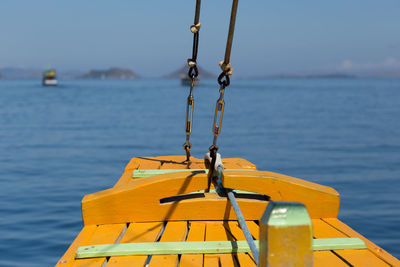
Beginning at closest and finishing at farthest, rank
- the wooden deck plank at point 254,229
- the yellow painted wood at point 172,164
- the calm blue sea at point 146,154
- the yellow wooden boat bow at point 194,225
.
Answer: the yellow wooden boat bow at point 194,225 < the wooden deck plank at point 254,229 < the yellow painted wood at point 172,164 < the calm blue sea at point 146,154

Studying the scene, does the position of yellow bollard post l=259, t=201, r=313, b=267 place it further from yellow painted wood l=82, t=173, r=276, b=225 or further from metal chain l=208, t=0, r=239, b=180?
yellow painted wood l=82, t=173, r=276, b=225

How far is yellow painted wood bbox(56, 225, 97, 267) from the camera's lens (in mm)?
2877

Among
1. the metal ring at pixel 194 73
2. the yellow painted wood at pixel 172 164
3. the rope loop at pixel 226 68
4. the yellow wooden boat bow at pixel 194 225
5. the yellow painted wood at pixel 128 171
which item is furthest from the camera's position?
the yellow painted wood at pixel 172 164

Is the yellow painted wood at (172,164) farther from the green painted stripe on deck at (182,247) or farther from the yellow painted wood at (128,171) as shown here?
the green painted stripe on deck at (182,247)

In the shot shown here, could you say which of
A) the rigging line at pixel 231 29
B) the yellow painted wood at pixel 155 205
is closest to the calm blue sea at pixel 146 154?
the yellow painted wood at pixel 155 205

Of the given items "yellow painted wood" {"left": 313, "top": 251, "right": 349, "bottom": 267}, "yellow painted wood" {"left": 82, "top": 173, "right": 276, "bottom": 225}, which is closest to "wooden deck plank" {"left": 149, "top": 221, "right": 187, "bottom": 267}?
"yellow painted wood" {"left": 82, "top": 173, "right": 276, "bottom": 225}

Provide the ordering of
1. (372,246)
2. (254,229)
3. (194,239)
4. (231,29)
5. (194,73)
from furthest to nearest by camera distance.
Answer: (194,73), (254,229), (231,29), (194,239), (372,246)

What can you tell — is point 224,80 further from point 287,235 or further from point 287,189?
point 287,235

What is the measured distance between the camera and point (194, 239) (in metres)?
3.33

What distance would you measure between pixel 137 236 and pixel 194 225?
53 cm

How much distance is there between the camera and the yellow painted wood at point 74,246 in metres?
2.88

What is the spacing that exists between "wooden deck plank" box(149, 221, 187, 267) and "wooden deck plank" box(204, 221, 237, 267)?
200mm

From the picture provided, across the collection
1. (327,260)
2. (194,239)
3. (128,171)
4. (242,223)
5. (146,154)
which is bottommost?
(146,154)

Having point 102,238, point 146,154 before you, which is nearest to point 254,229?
point 102,238
